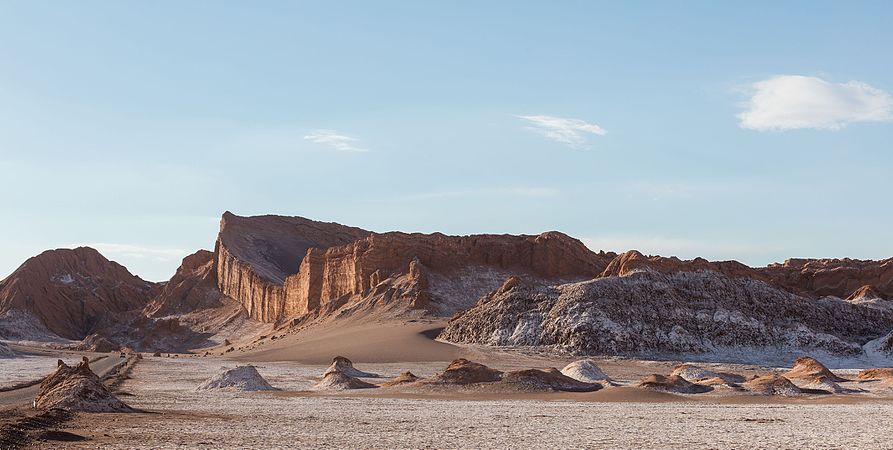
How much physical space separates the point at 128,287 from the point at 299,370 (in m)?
97.1

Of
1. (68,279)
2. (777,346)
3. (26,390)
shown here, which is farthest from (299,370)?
(68,279)

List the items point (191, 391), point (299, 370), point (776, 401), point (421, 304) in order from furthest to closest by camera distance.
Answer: point (421, 304), point (299, 370), point (191, 391), point (776, 401)

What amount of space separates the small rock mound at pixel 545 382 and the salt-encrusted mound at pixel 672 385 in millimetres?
2249

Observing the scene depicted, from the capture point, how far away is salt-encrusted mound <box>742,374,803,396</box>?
38.7 meters

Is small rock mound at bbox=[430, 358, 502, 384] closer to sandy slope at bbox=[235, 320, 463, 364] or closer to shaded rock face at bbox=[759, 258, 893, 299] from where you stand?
sandy slope at bbox=[235, 320, 463, 364]

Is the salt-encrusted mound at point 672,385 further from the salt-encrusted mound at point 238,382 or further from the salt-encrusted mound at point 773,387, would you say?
the salt-encrusted mound at point 238,382

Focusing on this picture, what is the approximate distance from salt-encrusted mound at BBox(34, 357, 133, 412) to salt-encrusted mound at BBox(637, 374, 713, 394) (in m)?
19.7

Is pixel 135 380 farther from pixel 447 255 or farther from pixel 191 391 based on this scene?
pixel 447 255

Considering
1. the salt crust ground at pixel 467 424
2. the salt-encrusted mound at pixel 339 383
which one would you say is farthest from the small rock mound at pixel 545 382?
the salt-encrusted mound at pixel 339 383

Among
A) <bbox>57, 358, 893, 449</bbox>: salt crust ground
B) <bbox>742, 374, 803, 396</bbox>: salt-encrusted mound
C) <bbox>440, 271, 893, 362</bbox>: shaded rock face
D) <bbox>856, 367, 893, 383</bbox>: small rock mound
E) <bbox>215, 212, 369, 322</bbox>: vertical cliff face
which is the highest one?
<bbox>215, 212, 369, 322</bbox>: vertical cliff face

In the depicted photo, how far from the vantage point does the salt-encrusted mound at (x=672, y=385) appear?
3856 centimetres

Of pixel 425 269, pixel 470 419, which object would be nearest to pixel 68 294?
pixel 425 269

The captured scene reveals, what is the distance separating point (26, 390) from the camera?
36250mm

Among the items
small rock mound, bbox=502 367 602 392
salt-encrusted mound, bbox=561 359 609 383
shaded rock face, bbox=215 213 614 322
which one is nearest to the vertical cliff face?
shaded rock face, bbox=215 213 614 322
